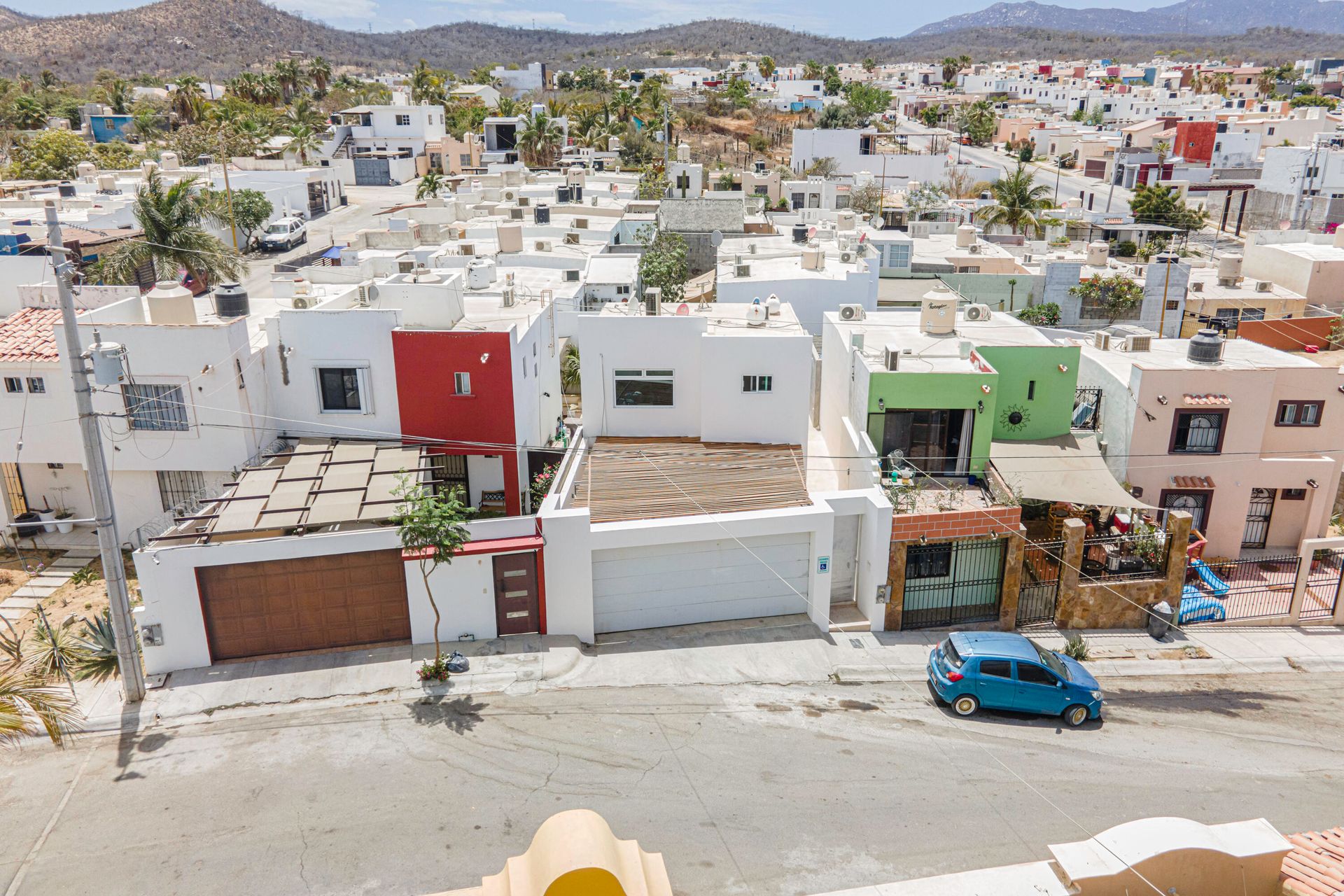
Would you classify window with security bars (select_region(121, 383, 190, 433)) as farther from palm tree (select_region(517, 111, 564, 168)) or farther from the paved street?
palm tree (select_region(517, 111, 564, 168))

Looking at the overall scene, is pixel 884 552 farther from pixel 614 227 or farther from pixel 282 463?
pixel 614 227

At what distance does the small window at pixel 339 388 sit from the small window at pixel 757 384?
10.3 metres

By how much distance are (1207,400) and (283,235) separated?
2104 inches

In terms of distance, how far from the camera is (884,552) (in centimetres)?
2245

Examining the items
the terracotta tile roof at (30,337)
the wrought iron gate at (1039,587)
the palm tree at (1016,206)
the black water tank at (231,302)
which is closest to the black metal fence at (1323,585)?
the wrought iron gate at (1039,587)

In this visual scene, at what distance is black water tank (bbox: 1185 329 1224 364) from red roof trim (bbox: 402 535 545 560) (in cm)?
2004

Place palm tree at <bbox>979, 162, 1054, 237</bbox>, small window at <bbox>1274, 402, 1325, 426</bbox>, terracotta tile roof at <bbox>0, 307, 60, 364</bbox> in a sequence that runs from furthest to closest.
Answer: palm tree at <bbox>979, 162, 1054, 237</bbox>
small window at <bbox>1274, 402, 1325, 426</bbox>
terracotta tile roof at <bbox>0, 307, 60, 364</bbox>

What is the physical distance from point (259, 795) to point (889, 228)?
48.5 metres

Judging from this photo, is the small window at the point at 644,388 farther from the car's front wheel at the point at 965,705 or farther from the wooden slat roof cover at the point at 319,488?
the car's front wheel at the point at 965,705

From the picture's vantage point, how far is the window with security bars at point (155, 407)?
78.4ft

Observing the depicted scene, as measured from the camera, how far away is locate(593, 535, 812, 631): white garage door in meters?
22.3

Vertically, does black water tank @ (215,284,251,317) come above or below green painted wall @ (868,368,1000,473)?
above

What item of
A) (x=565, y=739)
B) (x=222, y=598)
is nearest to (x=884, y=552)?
(x=565, y=739)

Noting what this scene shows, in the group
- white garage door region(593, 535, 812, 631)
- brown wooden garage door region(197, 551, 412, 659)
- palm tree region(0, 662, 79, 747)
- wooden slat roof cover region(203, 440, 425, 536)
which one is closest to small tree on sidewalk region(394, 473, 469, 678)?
wooden slat roof cover region(203, 440, 425, 536)
